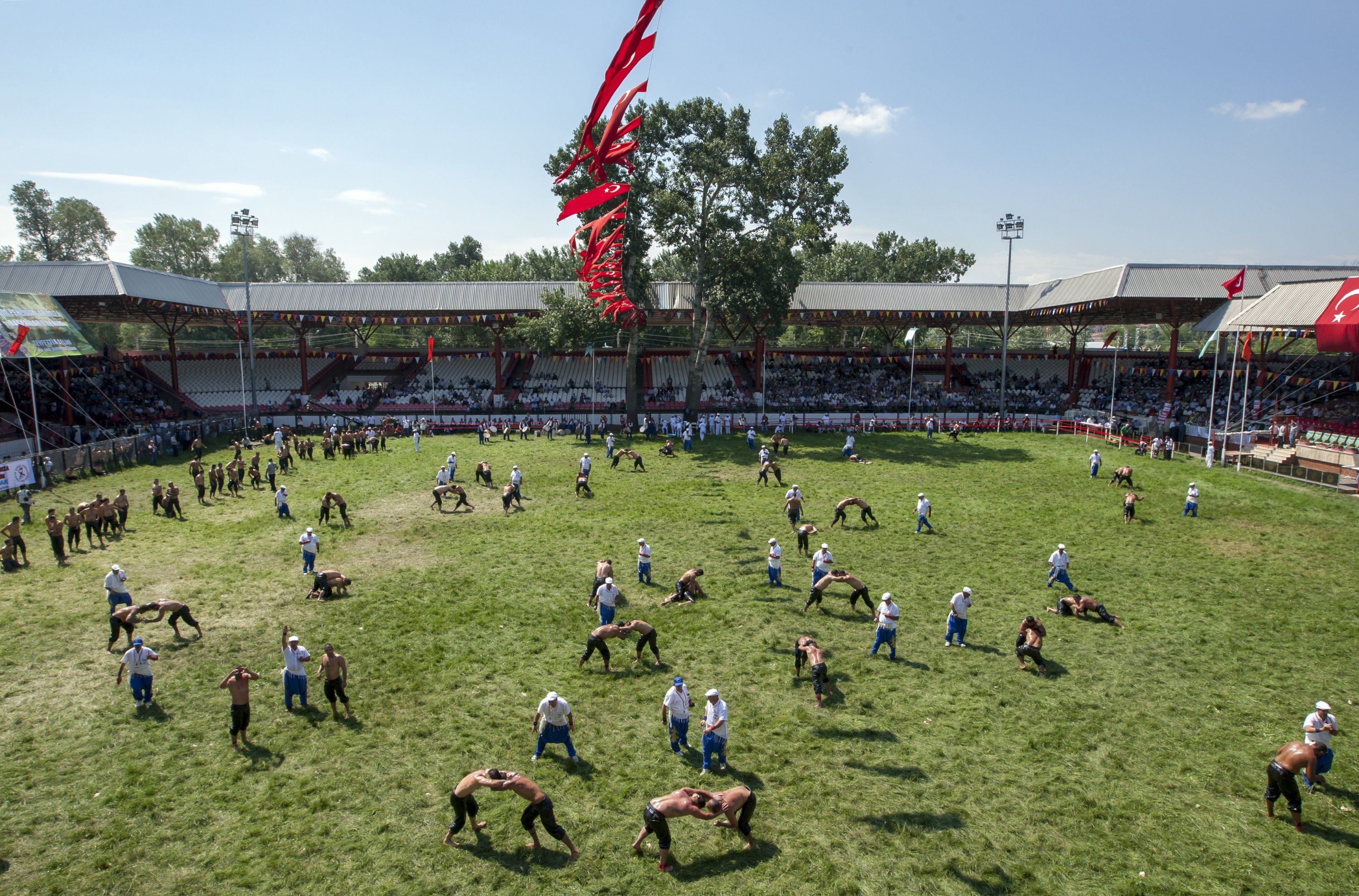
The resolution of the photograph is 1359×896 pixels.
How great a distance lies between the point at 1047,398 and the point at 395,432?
41064 mm

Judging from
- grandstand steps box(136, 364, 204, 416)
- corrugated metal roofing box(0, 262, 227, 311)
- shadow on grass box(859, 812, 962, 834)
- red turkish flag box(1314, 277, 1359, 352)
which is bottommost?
shadow on grass box(859, 812, 962, 834)

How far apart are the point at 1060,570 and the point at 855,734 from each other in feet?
26.7

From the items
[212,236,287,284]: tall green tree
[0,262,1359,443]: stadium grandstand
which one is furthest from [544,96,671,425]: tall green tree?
[212,236,287,284]: tall green tree

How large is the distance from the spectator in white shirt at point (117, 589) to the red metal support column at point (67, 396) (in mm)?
25940

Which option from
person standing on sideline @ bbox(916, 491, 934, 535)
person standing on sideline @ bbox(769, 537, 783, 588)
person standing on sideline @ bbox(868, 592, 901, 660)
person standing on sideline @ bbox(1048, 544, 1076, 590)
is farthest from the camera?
person standing on sideline @ bbox(916, 491, 934, 535)

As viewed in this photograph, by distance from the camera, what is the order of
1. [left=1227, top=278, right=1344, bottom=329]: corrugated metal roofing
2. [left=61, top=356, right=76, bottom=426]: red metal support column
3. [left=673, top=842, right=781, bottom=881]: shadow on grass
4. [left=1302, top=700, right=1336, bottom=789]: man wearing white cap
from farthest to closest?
[left=61, top=356, right=76, bottom=426]: red metal support column → [left=1227, top=278, right=1344, bottom=329]: corrugated metal roofing → [left=1302, top=700, right=1336, bottom=789]: man wearing white cap → [left=673, top=842, right=781, bottom=881]: shadow on grass

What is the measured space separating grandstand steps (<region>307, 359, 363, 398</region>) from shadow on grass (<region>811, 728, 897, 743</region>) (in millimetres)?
46138

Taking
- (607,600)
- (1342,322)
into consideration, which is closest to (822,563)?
(607,600)

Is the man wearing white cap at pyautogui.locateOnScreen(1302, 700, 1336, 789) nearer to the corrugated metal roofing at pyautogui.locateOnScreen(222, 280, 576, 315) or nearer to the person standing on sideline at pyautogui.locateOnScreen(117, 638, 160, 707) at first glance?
the person standing on sideline at pyautogui.locateOnScreen(117, 638, 160, 707)

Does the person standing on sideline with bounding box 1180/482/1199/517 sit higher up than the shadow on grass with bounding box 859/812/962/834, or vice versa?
the person standing on sideline with bounding box 1180/482/1199/517

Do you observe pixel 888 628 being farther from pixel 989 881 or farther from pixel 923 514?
pixel 923 514

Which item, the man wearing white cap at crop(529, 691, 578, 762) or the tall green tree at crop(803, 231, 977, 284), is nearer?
the man wearing white cap at crop(529, 691, 578, 762)

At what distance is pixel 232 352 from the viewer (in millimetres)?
52688

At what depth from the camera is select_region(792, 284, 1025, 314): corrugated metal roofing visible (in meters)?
45.4
